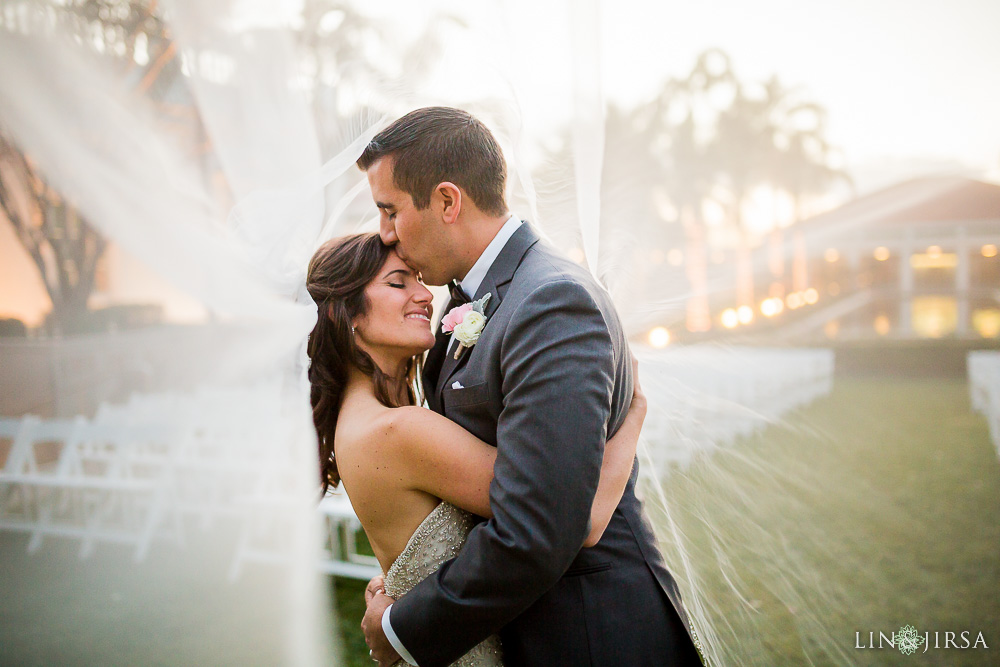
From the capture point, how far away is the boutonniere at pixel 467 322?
5.80 feet

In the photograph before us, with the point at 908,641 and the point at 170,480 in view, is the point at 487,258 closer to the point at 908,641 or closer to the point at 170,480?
the point at 908,641

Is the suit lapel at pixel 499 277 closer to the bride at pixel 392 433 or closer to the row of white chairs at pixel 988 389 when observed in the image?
the bride at pixel 392 433

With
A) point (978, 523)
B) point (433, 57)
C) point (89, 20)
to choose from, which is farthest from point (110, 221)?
point (978, 523)

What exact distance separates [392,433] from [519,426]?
0.45 meters

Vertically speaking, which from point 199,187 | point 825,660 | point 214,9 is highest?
point 214,9

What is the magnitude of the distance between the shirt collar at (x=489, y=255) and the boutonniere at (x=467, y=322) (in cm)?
10

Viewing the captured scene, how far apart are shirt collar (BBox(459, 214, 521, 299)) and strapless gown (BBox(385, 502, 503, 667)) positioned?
0.62 metres

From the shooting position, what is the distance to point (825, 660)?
268 cm

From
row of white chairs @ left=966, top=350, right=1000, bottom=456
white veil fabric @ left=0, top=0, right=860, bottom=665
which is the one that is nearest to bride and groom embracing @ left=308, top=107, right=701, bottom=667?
white veil fabric @ left=0, top=0, right=860, bottom=665

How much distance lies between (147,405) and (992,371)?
10250 millimetres

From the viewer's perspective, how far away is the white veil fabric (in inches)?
86.0

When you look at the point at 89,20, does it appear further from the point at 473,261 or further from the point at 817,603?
the point at 817,603

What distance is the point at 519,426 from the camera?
1.50 meters

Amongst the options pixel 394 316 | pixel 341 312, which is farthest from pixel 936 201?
pixel 341 312
